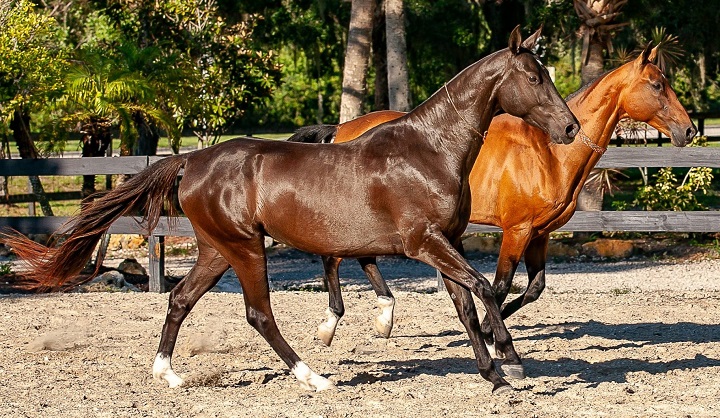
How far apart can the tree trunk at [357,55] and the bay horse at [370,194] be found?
24.4 feet

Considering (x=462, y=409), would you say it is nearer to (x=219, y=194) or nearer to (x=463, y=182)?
(x=463, y=182)

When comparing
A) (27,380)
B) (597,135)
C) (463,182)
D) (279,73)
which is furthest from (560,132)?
(279,73)

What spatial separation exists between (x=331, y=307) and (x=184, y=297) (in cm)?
179

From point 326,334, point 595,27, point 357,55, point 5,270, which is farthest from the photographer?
point 595,27

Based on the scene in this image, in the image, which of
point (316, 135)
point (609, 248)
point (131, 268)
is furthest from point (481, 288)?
point (609, 248)

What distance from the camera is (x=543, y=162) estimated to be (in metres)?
7.57

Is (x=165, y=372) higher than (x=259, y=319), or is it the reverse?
(x=259, y=319)

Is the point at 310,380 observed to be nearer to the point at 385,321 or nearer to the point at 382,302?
the point at 385,321

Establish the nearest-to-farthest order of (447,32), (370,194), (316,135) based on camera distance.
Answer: (370,194) < (316,135) < (447,32)

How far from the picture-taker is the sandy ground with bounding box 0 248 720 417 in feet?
19.0

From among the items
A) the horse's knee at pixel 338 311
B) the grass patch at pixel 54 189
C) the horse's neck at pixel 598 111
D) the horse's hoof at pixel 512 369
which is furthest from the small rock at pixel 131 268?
the horse's hoof at pixel 512 369

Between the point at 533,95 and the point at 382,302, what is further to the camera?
the point at 382,302

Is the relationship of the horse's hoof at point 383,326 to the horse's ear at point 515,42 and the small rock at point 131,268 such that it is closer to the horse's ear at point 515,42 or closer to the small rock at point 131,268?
the horse's ear at point 515,42

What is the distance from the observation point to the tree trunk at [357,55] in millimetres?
13789
